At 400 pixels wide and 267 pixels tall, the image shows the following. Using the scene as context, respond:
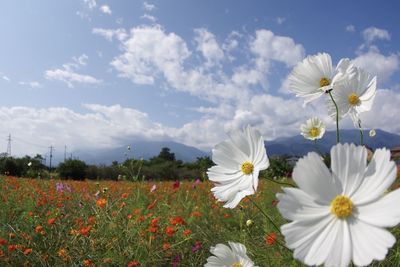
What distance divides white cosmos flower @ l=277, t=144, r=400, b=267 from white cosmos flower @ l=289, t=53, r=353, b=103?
1.26 ft

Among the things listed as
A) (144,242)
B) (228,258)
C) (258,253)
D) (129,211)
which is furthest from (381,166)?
(129,211)

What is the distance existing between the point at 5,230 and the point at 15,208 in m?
0.67

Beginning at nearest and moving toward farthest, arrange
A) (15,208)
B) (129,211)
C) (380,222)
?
1. (380,222)
2. (129,211)
3. (15,208)

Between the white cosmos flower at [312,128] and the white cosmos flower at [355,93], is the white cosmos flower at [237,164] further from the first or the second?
the white cosmos flower at [312,128]

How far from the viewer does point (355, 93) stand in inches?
43.2

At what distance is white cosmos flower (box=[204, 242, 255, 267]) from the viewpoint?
1.30 m

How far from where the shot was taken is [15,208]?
3467 mm

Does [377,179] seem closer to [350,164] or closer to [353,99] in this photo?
[350,164]

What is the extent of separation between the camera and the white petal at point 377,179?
2.35 ft

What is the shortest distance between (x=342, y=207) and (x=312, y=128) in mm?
776

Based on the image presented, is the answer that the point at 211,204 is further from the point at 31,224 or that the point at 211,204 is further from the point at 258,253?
the point at 258,253

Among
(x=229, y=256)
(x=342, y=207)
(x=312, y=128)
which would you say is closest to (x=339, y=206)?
(x=342, y=207)

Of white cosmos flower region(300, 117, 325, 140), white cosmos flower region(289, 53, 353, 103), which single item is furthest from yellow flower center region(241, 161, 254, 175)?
white cosmos flower region(300, 117, 325, 140)

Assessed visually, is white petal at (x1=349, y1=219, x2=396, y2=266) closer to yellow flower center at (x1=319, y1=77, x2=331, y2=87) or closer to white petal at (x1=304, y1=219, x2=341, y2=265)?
white petal at (x1=304, y1=219, x2=341, y2=265)
